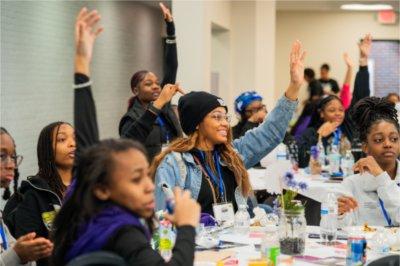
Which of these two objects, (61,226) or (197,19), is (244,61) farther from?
(61,226)

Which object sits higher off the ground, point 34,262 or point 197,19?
point 197,19

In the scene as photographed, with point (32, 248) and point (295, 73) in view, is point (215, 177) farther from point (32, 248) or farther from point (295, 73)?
point (32, 248)

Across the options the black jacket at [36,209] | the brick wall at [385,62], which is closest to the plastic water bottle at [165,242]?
the black jacket at [36,209]

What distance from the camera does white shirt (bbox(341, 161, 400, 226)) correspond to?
4020mm

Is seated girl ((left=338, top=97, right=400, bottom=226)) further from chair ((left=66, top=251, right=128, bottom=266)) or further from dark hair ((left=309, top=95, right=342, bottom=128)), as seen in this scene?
dark hair ((left=309, top=95, right=342, bottom=128))

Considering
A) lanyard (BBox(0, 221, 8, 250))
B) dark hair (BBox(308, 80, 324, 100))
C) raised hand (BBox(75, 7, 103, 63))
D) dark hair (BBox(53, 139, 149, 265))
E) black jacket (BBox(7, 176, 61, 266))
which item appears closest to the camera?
dark hair (BBox(53, 139, 149, 265))

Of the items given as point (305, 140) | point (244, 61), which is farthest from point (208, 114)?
point (244, 61)

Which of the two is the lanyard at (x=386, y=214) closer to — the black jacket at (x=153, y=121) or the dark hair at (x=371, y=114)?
the dark hair at (x=371, y=114)

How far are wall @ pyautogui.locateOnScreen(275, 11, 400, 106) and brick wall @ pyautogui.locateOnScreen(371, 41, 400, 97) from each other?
285 millimetres

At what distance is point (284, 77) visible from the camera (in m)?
15.6

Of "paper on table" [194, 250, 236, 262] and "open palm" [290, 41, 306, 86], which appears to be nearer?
"paper on table" [194, 250, 236, 262]

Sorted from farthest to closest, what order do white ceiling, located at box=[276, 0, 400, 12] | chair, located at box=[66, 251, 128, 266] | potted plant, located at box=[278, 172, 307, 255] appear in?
1. white ceiling, located at box=[276, 0, 400, 12]
2. potted plant, located at box=[278, 172, 307, 255]
3. chair, located at box=[66, 251, 128, 266]

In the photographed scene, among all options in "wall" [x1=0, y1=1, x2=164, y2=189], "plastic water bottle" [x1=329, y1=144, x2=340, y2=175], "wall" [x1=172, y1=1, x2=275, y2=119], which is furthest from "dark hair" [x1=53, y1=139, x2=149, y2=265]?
"wall" [x1=172, y1=1, x2=275, y2=119]

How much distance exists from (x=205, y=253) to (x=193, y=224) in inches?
35.4
